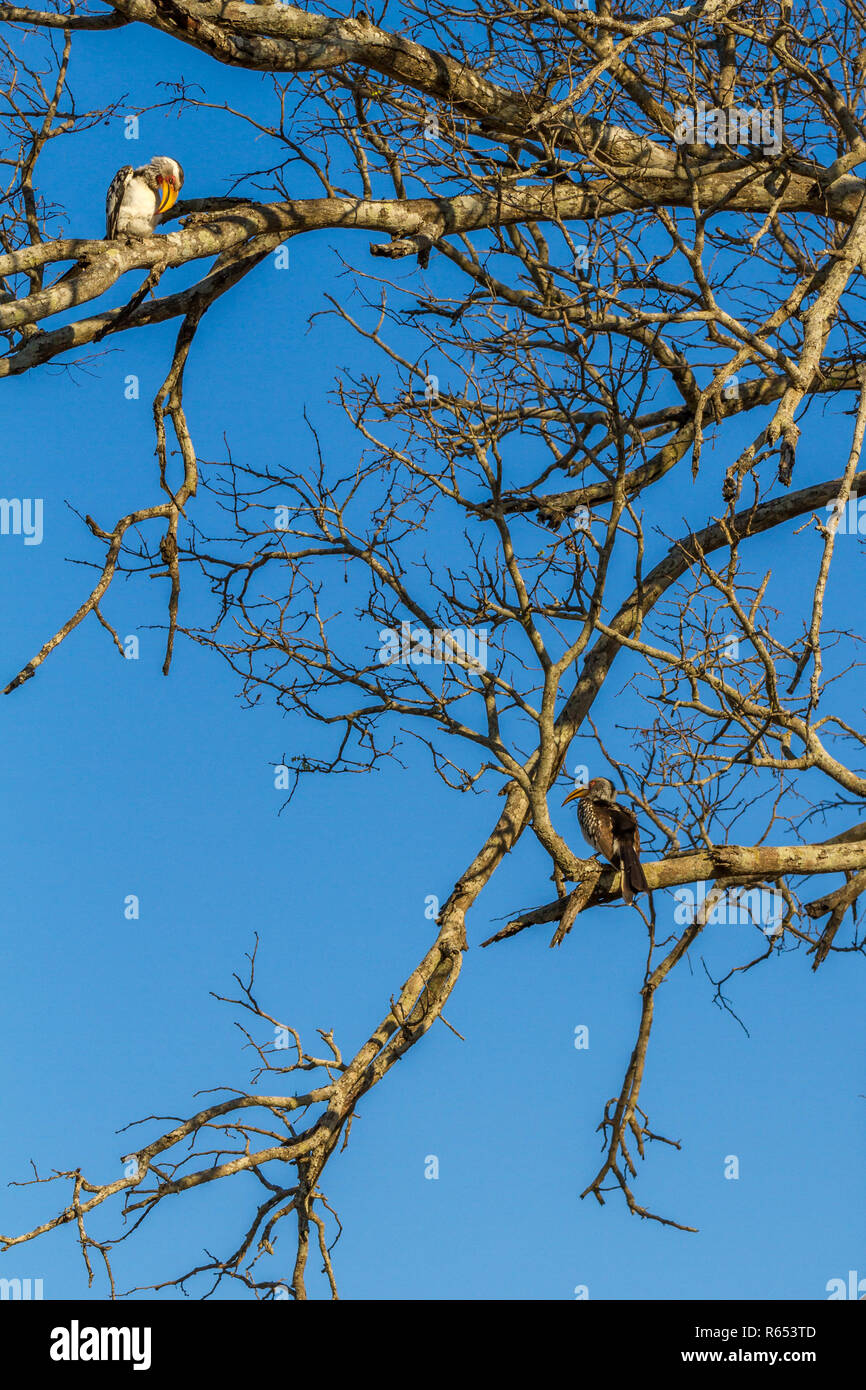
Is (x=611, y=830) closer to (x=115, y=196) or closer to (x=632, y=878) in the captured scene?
(x=632, y=878)

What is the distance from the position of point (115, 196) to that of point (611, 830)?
4.27 m

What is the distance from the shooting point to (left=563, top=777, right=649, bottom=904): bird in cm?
546

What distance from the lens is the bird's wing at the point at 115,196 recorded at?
270 inches

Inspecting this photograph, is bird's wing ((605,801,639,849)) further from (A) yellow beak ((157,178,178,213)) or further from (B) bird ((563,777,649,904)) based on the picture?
(A) yellow beak ((157,178,178,213))

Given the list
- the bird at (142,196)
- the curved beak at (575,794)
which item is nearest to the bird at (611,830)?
the curved beak at (575,794)

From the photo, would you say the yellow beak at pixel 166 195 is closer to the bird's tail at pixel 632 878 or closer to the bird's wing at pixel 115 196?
the bird's wing at pixel 115 196

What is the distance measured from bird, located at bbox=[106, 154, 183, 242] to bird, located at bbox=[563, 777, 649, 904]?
3.70 meters

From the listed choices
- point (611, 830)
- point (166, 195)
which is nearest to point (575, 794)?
point (611, 830)

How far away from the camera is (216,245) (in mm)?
6137

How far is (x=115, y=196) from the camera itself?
22.8 feet

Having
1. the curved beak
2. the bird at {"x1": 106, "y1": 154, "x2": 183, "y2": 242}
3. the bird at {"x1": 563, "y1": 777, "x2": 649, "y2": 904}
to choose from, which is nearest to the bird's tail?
the bird at {"x1": 563, "y1": 777, "x2": 649, "y2": 904}
